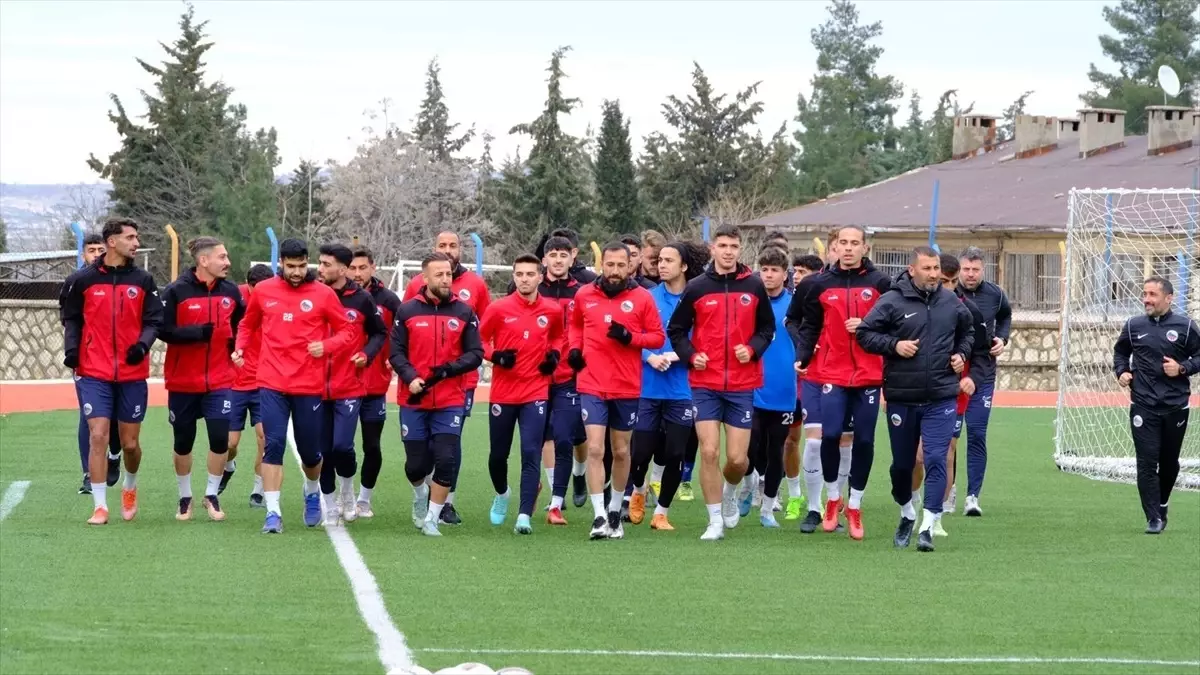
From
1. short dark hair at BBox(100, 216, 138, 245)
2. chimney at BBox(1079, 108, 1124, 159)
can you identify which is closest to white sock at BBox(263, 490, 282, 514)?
short dark hair at BBox(100, 216, 138, 245)

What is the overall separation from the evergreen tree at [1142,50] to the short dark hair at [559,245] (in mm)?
69592

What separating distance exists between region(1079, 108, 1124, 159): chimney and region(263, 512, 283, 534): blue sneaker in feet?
139

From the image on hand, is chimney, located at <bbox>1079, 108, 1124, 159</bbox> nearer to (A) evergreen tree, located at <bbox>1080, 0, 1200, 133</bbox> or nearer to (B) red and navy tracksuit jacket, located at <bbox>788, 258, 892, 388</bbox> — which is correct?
(A) evergreen tree, located at <bbox>1080, 0, 1200, 133</bbox>

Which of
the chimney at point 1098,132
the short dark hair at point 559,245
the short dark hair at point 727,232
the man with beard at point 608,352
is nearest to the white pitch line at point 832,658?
the man with beard at point 608,352

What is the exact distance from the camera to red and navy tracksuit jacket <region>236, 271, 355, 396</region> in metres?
12.1

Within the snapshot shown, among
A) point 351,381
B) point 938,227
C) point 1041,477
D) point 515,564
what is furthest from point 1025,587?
point 938,227

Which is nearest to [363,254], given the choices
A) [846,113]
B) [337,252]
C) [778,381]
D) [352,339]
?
[337,252]

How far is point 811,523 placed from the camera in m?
13.0

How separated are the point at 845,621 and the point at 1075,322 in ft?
50.2

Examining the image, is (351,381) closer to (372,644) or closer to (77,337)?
(77,337)

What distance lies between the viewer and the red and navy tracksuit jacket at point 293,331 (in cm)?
1212

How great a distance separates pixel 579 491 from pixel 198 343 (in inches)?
141

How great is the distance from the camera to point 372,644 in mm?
8062

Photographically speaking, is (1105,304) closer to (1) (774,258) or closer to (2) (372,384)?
(1) (774,258)
